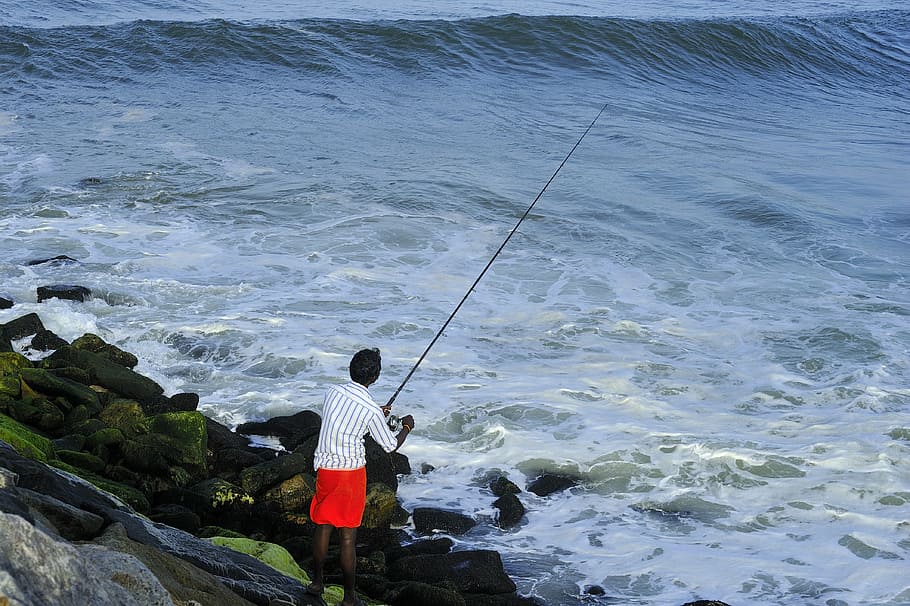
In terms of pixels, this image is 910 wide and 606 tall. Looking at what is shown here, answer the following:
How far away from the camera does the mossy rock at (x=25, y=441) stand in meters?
4.49

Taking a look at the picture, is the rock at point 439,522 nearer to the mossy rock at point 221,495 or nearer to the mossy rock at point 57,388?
the mossy rock at point 221,495

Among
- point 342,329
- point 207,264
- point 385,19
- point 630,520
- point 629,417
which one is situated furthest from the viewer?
point 385,19

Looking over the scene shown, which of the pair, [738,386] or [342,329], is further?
[342,329]

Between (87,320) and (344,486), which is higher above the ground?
(344,486)

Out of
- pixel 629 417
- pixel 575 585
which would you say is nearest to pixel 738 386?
pixel 629 417

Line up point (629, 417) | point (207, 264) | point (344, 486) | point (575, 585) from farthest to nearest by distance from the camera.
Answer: point (207, 264) < point (629, 417) < point (575, 585) < point (344, 486)

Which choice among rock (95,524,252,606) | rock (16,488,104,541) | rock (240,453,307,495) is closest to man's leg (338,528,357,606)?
rock (95,524,252,606)

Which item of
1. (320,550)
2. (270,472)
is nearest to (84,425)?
(270,472)

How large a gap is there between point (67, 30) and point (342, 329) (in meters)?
15.6

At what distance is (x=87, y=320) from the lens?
25.6 feet

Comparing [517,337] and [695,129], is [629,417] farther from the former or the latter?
[695,129]

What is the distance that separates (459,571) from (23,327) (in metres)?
4.21

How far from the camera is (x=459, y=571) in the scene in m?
4.70

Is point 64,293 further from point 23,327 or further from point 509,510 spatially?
point 509,510
